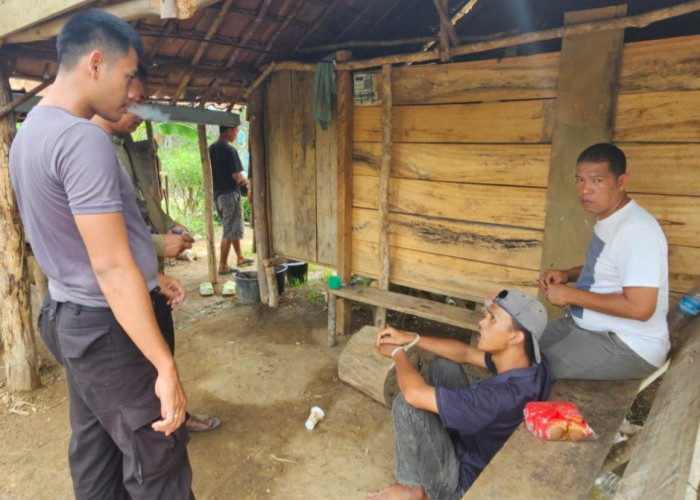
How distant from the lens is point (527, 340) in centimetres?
215

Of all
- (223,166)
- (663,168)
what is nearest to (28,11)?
(663,168)

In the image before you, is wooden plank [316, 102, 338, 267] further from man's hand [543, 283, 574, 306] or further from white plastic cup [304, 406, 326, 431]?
man's hand [543, 283, 574, 306]

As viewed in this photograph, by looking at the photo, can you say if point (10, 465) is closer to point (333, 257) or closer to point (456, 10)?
point (333, 257)

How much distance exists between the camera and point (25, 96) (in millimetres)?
3359

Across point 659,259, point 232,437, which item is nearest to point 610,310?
point 659,259

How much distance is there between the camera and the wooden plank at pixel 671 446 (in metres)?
1.29

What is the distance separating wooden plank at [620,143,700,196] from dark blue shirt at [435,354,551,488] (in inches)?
64.8

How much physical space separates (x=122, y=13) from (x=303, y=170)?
2833 mm

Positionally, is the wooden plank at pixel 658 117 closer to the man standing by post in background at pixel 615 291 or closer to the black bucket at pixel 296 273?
the man standing by post in background at pixel 615 291

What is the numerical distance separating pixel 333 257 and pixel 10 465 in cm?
321

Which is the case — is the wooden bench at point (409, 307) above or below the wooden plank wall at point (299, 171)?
below

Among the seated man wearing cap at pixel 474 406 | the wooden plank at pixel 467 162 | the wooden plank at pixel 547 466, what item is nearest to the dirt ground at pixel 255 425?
the seated man wearing cap at pixel 474 406

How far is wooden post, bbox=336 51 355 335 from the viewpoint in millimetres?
4309

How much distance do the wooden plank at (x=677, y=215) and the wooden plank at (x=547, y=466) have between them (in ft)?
4.74
